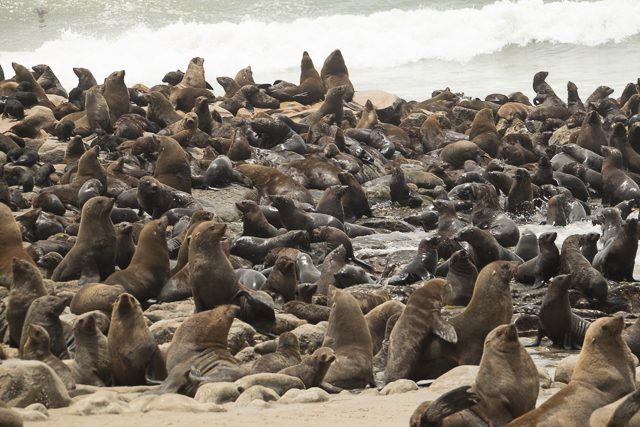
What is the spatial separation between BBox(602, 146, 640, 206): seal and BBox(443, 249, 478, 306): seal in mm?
6784

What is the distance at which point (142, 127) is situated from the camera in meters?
16.7

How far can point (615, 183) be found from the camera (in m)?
14.0

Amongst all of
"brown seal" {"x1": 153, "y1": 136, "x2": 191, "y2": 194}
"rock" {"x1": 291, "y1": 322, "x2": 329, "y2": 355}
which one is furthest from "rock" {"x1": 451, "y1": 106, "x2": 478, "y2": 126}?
"rock" {"x1": 291, "y1": 322, "x2": 329, "y2": 355}

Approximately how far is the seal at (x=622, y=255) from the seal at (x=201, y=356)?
543cm

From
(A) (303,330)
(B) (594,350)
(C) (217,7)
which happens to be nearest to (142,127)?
(A) (303,330)

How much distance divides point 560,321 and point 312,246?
480cm

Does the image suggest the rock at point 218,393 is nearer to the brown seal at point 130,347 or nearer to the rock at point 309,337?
the brown seal at point 130,347

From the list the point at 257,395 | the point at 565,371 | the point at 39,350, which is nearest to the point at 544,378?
the point at 565,371

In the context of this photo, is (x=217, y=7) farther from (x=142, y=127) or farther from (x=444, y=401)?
(x=444, y=401)

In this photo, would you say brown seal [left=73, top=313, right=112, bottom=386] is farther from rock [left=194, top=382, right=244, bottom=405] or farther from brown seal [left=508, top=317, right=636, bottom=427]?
brown seal [left=508, top=317, right=636, bottom=427]

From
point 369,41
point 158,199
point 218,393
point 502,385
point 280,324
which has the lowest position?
A: point 280,324

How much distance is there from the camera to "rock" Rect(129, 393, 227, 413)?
437 centimetres

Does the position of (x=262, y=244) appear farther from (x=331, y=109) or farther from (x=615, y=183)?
(x=331, y=109)

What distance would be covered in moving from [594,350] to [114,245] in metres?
6.16
